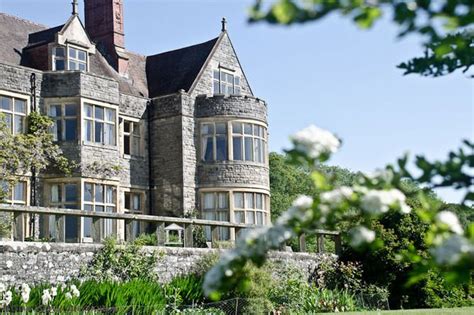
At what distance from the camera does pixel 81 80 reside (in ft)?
76.1

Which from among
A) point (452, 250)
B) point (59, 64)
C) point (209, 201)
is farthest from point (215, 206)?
point (452, 250)

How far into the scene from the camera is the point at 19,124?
22.3 meters

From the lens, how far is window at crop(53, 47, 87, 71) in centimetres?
2406

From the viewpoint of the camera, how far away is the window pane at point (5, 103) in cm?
2195

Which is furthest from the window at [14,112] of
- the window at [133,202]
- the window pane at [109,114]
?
the window at [133,202]

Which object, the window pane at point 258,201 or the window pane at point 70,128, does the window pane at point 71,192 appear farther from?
the window pane at point 258,201

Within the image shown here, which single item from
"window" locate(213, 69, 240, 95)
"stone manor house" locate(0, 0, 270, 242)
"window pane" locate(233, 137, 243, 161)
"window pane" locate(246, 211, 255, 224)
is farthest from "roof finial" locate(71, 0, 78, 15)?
"window pane" locate(246, 211, 255, 224)

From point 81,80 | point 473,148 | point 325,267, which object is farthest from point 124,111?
point 473,148

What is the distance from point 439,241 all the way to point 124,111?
23124 millimetres

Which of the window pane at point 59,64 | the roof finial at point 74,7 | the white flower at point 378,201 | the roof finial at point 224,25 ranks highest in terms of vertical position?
the roof finial at point 224,25

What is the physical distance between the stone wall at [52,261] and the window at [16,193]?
5.98 meters

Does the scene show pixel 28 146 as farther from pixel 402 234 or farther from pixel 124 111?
pixel 402 234

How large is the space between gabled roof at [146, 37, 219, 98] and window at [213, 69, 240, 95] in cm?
79

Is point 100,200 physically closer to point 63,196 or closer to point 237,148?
point 63,196
